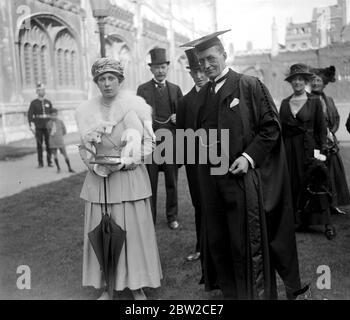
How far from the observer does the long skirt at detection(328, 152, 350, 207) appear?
5.50m

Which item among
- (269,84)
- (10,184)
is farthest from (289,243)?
(10,184)

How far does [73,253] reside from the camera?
4734 mm

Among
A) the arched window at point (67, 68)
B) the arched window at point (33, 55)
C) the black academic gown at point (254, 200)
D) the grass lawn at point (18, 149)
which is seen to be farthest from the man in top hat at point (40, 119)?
the black academic gown at point (254, 200)

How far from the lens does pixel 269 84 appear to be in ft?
24.9

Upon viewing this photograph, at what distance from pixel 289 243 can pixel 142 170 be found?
1283 millimetres

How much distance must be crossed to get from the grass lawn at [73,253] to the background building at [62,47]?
4.36m

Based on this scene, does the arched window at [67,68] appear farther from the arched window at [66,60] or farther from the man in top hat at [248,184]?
the man in top hat at [248,184]

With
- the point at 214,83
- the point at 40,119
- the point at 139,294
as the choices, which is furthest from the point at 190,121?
the point at 40,119

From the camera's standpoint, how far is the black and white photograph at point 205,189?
3125 millimetres

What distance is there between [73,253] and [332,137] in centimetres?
345

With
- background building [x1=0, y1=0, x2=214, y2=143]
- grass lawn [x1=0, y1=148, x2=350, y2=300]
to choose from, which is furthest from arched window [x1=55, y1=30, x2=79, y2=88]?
grass lawn [x1=0, y1=148, x2=350, y2=300]

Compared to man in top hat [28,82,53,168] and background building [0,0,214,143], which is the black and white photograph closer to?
man in top hat [28,82,53,168]

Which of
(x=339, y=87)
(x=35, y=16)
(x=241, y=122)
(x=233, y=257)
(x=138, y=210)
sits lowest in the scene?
(x=233, y=257)
